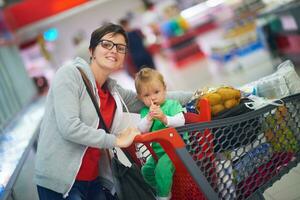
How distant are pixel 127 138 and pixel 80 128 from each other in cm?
24

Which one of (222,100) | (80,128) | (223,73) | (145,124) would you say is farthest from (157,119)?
(223,73)

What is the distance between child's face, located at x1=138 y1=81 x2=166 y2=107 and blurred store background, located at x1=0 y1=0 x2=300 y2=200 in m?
0.74

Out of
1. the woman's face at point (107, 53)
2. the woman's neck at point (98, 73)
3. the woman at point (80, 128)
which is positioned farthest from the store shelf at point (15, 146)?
the woman's face at point (107, 53)

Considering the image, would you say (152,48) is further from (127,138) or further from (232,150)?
(127,138)

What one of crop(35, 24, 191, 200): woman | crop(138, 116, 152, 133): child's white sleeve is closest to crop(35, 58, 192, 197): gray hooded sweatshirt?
crop(35, 24, 191, 200): woman

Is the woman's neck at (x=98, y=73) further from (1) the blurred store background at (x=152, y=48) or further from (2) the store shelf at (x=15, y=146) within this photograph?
(2) the store shelf at (x=15, y=146)

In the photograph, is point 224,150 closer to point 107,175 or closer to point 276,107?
point 276,107

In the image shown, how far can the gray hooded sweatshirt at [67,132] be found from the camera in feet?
5.70

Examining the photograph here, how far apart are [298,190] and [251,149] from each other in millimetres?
1095

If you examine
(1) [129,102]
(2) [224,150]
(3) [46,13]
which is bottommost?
(2) [224,150]

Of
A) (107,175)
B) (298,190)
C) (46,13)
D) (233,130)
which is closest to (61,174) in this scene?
(107,175)

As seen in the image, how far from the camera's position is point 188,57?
1116 centimetres

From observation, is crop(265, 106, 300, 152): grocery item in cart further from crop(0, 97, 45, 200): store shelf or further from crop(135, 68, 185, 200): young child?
crop(0, 97, 45, 200): store shelf

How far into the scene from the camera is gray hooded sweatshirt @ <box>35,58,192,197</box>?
5.70 feet
